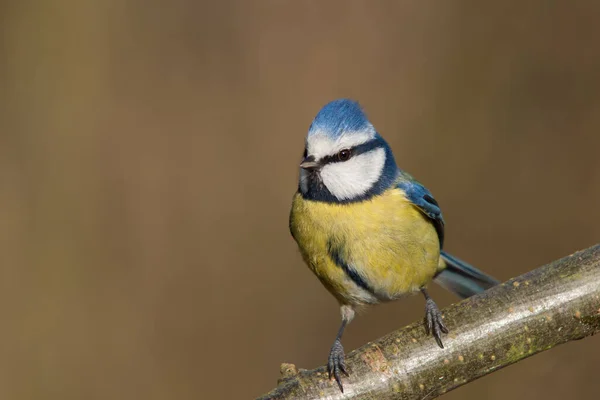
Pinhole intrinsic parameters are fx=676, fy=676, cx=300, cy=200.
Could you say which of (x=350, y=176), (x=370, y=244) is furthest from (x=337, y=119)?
(x=370, y=244)

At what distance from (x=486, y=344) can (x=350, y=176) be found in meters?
0.87

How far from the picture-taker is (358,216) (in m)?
2.55

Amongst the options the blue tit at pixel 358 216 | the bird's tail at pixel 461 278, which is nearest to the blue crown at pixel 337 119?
the blue tit at pixel 358 216

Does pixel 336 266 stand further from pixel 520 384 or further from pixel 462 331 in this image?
pixel 520 384

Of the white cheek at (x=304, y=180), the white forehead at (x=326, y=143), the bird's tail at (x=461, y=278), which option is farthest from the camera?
the bird's tail at (x=461, y=278)

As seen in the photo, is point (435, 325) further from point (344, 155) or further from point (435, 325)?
point (344, 155)

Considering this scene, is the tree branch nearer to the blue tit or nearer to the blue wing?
the blue tit

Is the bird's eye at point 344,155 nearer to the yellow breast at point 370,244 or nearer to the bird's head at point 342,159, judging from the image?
the bird's head at point 342,159

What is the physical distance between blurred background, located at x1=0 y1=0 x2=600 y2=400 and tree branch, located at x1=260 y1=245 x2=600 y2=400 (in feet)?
→ 7.09

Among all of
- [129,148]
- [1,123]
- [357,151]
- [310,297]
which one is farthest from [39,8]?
[357,151]

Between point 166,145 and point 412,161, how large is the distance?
1.66 metres

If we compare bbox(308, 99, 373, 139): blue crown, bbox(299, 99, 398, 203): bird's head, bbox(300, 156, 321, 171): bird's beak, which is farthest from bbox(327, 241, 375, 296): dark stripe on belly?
bbox(308, 99, 373, 139): blue crown

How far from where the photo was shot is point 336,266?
2574 millimetres

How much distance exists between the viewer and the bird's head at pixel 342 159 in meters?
2.49
